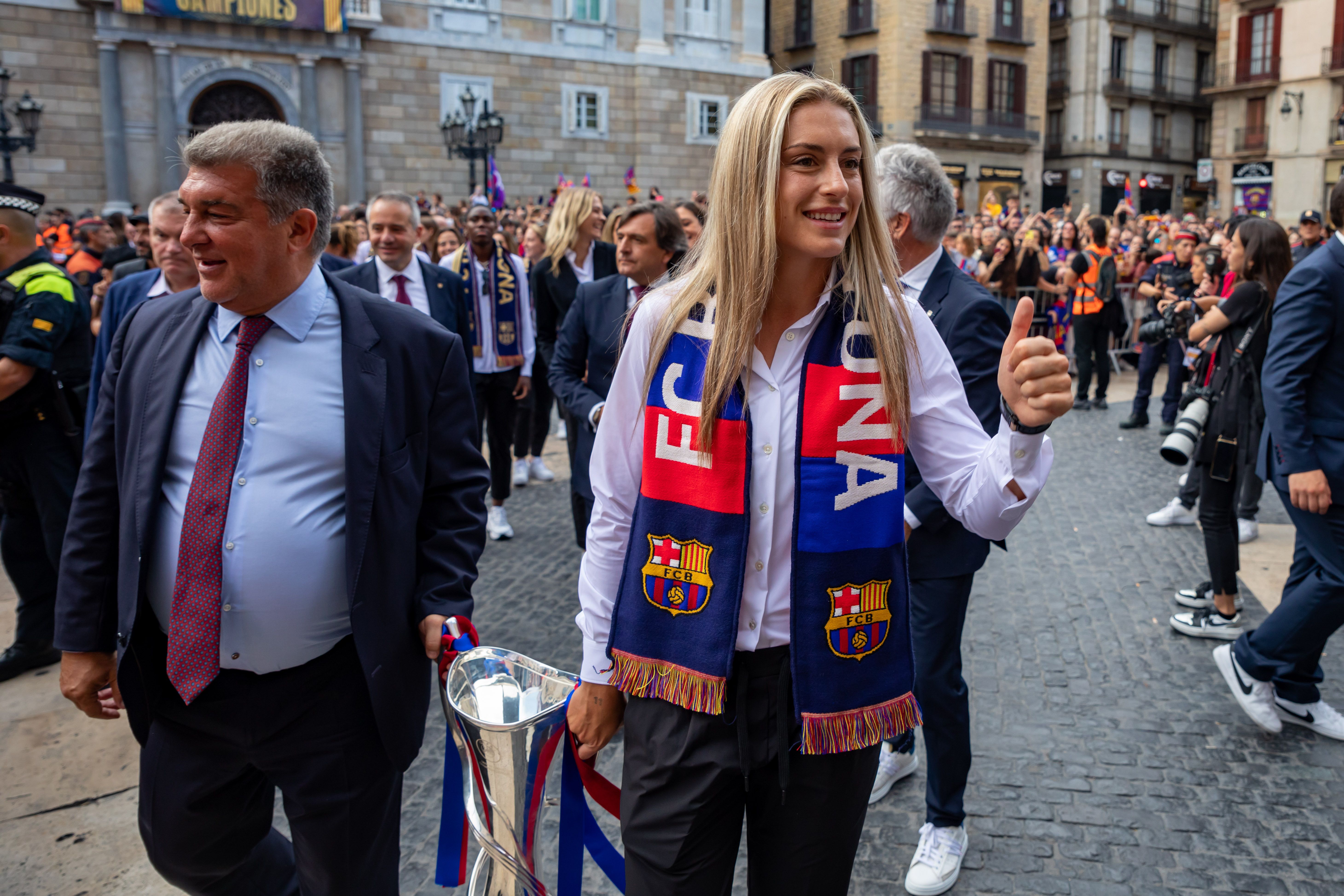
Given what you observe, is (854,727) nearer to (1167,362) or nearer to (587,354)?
(587,354)

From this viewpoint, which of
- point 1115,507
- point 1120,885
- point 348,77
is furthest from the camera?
point 348,77

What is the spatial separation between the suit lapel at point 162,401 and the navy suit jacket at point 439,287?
3.40 metres

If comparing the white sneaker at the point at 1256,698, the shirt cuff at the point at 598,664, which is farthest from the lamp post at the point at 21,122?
the white sneaker at the point at 1256,698

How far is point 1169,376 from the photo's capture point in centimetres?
1018

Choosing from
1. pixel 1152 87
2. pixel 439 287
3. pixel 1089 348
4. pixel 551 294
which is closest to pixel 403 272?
pixel 439 287

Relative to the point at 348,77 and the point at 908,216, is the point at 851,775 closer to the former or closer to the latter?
the point at 908,216

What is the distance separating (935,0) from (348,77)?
2252 centimetres

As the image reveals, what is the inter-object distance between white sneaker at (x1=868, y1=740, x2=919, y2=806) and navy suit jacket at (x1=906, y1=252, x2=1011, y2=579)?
89 centimetres

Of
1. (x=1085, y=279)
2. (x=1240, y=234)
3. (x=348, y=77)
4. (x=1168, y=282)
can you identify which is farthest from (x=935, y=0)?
(x=1240, y=234)

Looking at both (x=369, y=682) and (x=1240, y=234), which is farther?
(x=1240, y=234)

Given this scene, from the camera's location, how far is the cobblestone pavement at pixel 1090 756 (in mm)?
3014

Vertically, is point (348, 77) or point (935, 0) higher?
point (935, 0)

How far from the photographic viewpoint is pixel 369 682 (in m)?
2.11

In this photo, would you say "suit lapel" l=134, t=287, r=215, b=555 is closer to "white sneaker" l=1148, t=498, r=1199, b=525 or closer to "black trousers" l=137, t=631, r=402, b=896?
"black trousers" l=137, t=631, r=402, b=896
